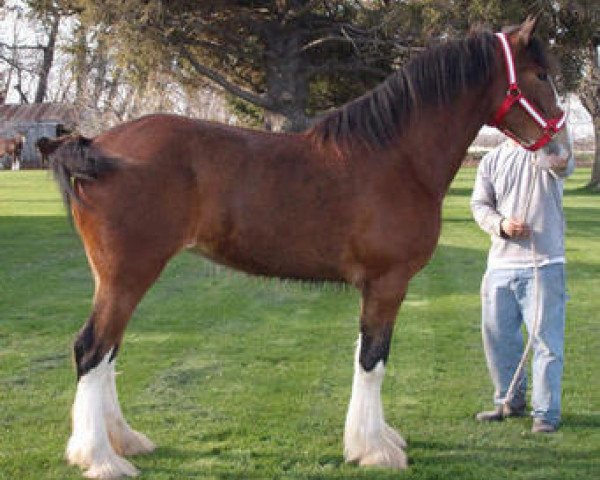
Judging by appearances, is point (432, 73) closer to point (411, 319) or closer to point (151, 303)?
point (411, 319)

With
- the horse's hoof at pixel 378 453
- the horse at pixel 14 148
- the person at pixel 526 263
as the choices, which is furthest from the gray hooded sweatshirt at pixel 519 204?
the horse at pixel 14 148

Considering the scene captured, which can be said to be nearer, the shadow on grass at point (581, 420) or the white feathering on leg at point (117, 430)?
the white feathering on leg at point (117, 430)

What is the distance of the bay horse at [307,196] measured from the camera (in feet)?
13.9

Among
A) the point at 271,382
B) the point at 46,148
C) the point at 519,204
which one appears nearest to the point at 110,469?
the point at 46,148

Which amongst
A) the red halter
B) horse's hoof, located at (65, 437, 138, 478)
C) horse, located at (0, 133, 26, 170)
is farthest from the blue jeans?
horse, located at (0, 133, 26, 170)

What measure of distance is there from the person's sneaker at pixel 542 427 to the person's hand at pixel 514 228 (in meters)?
1.19

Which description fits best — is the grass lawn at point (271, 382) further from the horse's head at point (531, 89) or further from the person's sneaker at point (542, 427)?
the horse's head at point (531, 89)

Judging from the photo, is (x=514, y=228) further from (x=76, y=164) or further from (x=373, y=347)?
(x=76, y=164)

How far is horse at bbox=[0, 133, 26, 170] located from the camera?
1526 inches

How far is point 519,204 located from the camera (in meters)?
5.16

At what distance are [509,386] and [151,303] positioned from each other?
511 cm

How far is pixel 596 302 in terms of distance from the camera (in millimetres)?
9867

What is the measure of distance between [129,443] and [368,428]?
136 cm

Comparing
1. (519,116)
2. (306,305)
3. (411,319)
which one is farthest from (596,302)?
(519,116)
